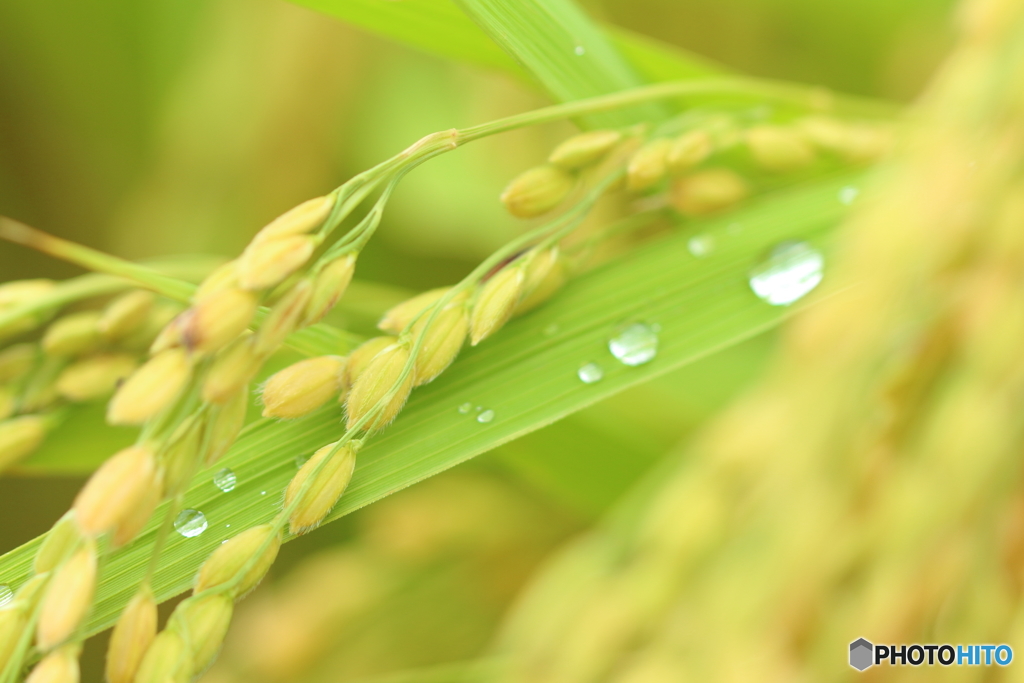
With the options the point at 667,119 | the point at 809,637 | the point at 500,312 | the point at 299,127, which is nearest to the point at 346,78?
the point at 299,127

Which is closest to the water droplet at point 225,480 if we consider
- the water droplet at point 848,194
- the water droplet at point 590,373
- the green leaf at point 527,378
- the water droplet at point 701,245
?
the green leaf at point 527,378

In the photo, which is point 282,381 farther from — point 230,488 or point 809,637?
point 809,637

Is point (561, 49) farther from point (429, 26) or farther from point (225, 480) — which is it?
point (225, 480)

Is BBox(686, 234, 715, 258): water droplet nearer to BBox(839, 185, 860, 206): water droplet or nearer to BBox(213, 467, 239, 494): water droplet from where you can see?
BBox(839, 185, 860, 206): water droplet

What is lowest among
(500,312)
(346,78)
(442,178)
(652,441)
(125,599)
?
(125,599)

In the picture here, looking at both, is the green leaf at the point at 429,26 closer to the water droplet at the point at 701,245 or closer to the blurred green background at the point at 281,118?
the water droplet at the point at 701,245

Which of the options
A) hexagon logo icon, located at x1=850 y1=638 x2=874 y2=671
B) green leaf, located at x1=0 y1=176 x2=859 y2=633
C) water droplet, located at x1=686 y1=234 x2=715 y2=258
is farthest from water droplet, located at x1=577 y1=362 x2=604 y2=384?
hexagon logo icon, located at x1=850 y1=638 x2=874 y2=671
